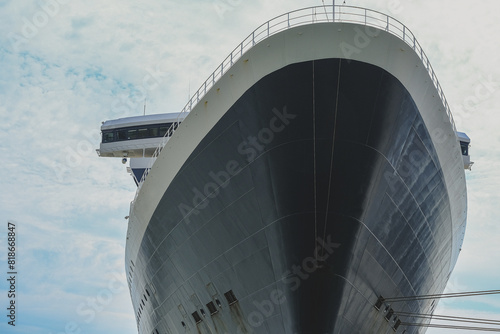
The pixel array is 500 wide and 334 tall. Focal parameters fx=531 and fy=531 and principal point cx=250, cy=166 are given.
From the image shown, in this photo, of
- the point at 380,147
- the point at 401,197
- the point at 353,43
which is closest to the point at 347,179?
the point at 380,147

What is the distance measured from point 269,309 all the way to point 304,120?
376cm

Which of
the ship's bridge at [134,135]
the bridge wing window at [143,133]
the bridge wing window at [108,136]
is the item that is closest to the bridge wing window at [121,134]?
the ship's bridge at [134,135]

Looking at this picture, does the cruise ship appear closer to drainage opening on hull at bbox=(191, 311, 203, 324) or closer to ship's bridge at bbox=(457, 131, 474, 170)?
drainage opening on hull at bbox=(191, 311, 203, 324)

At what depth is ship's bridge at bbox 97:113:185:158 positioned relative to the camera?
22141 mm

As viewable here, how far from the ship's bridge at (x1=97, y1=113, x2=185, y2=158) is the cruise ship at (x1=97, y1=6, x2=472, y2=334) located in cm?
1031

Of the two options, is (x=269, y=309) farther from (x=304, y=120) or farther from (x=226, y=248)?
(x=304, y=120)

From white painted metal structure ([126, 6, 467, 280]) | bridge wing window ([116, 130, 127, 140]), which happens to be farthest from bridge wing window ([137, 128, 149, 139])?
white painted metal structure ([126, 6, 467, 280])

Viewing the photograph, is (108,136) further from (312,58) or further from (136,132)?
(312,58)

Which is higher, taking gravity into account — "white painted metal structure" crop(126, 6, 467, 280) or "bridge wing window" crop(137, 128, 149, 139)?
"bridge wing window" crop(137, 128, 149, 139)

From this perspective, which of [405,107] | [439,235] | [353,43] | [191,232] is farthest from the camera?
[439,235]

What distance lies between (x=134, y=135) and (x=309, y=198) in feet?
47.2

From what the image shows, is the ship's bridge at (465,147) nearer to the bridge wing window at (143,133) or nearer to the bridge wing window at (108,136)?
the bridge wing window at (143,133)

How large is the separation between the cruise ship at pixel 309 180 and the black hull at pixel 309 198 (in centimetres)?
2

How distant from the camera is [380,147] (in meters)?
10.0
